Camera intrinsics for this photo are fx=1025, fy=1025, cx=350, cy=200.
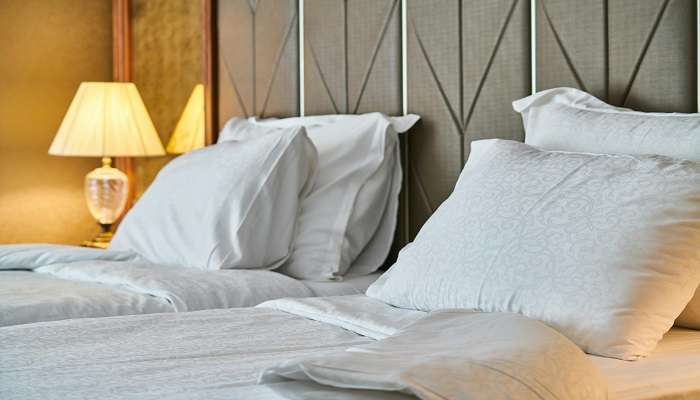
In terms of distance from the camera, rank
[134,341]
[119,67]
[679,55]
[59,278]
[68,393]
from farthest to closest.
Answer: [119,67], [59,278], [679,55], [134,341], [68,393]

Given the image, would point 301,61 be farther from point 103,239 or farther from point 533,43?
point 103,239

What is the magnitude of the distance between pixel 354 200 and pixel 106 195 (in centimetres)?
147

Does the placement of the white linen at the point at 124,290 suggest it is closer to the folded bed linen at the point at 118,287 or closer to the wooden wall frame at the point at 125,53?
the folded bed linen at the point at 118,287

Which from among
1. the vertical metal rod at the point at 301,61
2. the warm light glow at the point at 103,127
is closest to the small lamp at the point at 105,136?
the warm light glow at the point at 103,127

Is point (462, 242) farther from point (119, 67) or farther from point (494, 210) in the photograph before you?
point (119, 67)

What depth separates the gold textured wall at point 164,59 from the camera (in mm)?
3912

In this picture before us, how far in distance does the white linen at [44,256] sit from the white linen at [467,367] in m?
1.56

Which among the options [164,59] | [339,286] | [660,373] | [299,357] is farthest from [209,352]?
[164,59]

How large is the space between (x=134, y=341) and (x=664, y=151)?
1.03 meters

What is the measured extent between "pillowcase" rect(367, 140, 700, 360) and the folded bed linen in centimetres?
58

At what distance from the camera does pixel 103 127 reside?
392 centimetres

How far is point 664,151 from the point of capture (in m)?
1.92

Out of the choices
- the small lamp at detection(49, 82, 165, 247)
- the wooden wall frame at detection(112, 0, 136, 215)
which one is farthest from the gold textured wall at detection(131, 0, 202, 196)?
the small lamp at detection(49, 82, 165, 247)

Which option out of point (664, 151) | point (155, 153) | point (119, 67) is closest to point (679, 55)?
point (664, 151)
